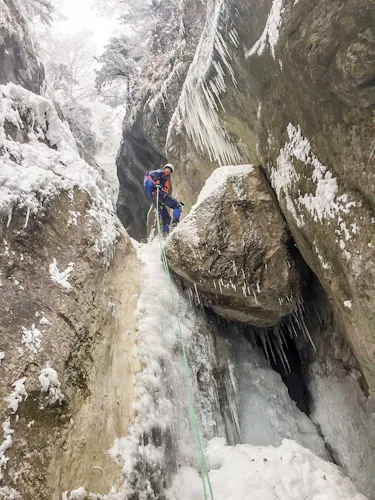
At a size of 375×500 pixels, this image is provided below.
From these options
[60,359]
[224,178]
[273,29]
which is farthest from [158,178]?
[60,359]

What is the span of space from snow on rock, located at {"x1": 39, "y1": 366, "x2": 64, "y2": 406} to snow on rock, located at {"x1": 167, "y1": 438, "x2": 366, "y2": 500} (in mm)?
1615

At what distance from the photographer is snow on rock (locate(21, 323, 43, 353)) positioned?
3.18m

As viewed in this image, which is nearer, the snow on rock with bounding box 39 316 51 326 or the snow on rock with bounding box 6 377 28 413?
the snow on rock with bounding box 6 377 28 413

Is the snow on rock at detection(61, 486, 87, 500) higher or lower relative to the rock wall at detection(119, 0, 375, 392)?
lower

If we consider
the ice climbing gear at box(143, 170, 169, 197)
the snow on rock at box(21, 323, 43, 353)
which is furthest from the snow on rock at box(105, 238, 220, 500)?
the ice climbing gear at box(143, 170, 169, 197)

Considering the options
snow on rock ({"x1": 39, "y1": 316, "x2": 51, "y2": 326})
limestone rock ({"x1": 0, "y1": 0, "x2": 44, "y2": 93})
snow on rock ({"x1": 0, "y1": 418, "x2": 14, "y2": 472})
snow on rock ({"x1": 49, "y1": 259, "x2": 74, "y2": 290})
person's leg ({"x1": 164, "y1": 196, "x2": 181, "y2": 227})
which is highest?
limestone rock ({"x1": 0, "y1": 0, "x2": 44, "y2": 93})

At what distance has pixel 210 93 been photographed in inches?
284

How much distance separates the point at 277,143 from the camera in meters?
4.84

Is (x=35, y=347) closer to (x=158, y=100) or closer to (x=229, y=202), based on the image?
(x=229, y=202)

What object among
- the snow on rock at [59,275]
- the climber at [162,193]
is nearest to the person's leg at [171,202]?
the climber at [162,193]

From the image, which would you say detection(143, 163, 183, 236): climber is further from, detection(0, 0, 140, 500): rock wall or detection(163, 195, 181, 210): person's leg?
detection(0, 0, 140, 500): rock wall

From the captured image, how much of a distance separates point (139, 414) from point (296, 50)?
13.6 feet

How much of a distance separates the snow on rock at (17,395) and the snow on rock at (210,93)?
5.46m

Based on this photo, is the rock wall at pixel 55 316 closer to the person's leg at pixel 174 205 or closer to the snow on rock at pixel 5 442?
the snow on rock at pixel 5 442
